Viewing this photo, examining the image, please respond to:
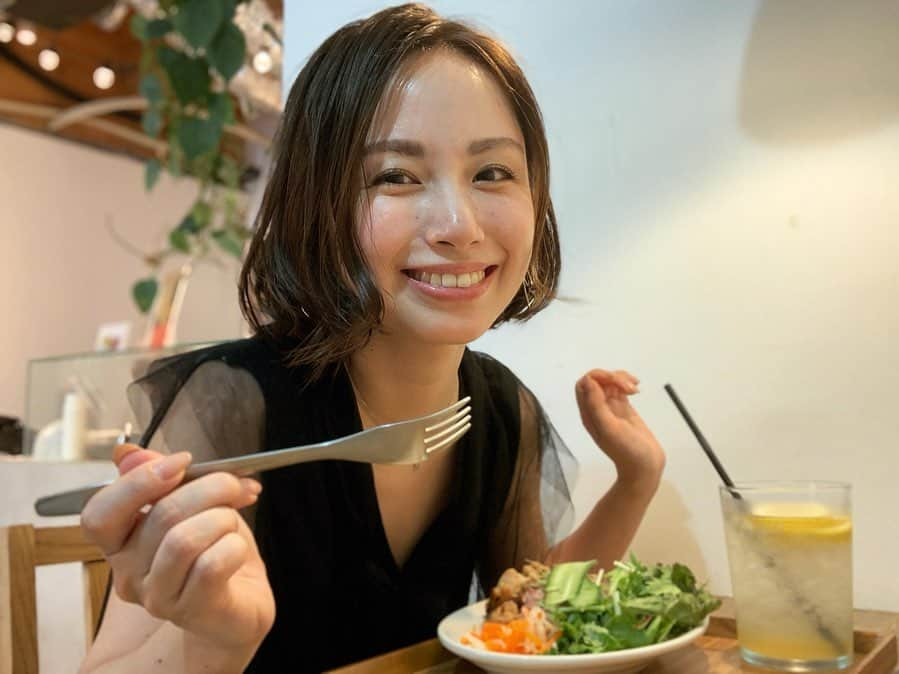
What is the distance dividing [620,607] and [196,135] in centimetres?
136

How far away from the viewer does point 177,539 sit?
52 cm

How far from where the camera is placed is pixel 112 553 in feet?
1.83

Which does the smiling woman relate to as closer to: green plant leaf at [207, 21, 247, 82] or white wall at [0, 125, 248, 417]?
green plant leaf at [207, 21, 247, 82]

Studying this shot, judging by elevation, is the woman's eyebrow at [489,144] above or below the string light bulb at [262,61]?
below

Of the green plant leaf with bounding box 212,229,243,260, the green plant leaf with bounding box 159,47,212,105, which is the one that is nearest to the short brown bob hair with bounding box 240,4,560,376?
the green plant leaf with bounding box 159,47,212,105

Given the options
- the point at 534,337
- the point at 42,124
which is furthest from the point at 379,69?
the point at 42,124

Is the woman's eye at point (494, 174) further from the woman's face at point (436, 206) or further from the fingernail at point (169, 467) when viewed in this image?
the fingernail at point (169, 467)

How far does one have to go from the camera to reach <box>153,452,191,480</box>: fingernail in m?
0.53

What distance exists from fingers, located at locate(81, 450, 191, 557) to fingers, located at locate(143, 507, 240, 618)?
0.09 feet

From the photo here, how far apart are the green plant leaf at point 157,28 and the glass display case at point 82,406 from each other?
2.01ft

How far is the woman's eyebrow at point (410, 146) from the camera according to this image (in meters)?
0.75

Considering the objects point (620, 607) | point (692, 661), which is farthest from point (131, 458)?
point (692, 661)

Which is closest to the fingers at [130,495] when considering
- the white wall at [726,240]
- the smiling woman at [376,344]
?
the smiling woman at [376,344]

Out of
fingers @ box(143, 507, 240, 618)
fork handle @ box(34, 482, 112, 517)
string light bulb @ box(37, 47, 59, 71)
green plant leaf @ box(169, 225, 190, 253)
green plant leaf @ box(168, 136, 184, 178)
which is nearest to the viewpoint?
fingers @ box(143, 507, 240, 618)
